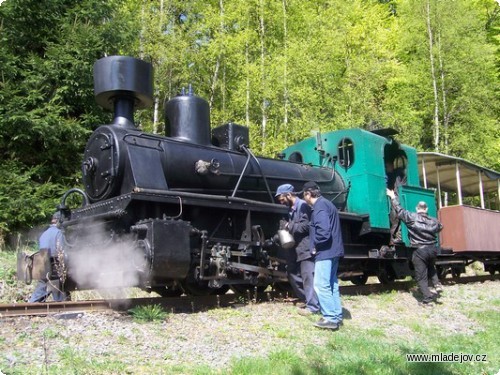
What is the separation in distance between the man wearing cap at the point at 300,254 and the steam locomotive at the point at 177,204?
352 millimetres

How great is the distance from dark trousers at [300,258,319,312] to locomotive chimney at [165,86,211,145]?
226cm

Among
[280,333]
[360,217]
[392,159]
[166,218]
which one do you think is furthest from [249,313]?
[392,159]

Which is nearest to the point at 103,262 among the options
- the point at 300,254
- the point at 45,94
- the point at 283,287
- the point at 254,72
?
the point at 300,254

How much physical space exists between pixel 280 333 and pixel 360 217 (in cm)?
433

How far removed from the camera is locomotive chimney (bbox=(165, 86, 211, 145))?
23.6 feet

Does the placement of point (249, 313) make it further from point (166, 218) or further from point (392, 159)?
point (392, 159)

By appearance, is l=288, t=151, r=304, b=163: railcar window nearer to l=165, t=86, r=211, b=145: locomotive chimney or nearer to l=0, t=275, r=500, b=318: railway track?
l=0, t=275, r=500, b=318: railway track

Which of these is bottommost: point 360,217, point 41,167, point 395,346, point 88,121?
point 395,346

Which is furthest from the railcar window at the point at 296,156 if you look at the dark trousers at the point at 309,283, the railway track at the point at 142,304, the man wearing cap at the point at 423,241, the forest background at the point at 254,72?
the forest background at the point at 254,72

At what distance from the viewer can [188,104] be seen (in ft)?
23.7

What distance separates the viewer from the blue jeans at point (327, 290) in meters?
5.80

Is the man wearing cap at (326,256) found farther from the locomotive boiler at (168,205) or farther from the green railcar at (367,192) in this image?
the green railcar at (367,192)

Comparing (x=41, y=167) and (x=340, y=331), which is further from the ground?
(x=41, y=167)

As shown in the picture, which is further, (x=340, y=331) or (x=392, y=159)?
(x=392, y=159)
